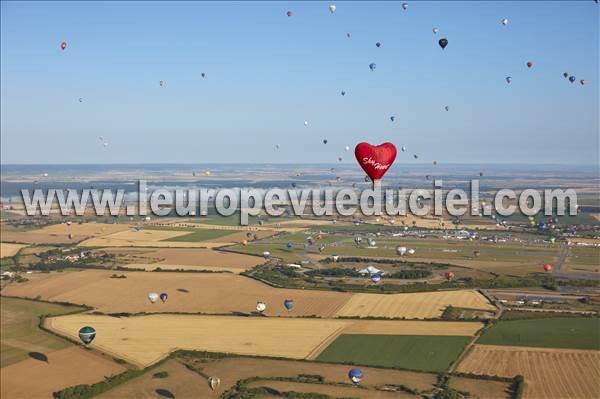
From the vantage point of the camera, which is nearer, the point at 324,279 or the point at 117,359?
the point at 117,359

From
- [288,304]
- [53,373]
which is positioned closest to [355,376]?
[53,373]

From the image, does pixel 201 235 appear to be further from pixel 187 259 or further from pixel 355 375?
pixel 355 375

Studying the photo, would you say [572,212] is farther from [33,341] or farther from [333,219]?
[33,341]

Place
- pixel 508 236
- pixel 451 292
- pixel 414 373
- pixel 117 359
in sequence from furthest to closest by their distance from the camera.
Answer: pixel 508 236 < pixel 451 292 < pixel 117 359 < pixel 414 373

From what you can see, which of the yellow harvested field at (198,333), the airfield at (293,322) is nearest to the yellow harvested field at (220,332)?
the yellow harvested field at (198,333)


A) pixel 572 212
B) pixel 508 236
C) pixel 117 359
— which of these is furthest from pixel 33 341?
pixel 572 212
